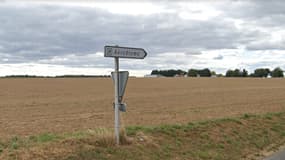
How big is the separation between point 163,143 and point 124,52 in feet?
8.04

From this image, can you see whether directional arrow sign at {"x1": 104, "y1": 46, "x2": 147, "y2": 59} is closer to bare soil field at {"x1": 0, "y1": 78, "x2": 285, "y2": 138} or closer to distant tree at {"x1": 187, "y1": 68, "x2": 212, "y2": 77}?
bare soil field at {"x1": 0, "y1": 78, "x2": 285, "y2": 138}

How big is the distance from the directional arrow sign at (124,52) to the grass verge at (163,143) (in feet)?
5.76

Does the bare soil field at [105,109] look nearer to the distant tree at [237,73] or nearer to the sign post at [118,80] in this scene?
the sign post at [118,80]

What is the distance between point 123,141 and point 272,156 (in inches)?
144

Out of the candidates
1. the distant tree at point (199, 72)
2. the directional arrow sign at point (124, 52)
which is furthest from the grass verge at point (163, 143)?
the distant tree at point (199, 72)

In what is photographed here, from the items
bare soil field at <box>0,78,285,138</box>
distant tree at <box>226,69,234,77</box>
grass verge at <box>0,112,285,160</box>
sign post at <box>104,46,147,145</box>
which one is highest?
distant tree at <box>226,69,234,77</box>

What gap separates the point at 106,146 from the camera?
860 cm

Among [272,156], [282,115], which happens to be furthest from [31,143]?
[282,115]

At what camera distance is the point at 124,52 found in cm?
876

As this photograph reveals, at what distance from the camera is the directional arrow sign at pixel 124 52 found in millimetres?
8414

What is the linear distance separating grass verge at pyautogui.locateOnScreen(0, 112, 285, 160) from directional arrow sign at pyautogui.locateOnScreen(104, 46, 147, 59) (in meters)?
1.75

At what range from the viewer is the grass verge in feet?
25.8

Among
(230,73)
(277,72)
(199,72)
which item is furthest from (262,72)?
(199,72)

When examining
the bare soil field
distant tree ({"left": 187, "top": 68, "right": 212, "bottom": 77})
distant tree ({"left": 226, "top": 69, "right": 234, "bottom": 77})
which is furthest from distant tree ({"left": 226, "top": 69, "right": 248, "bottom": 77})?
the bare soil field
